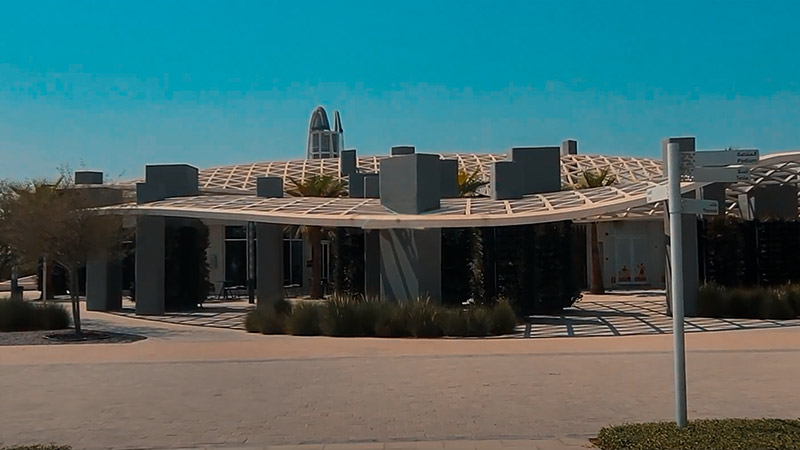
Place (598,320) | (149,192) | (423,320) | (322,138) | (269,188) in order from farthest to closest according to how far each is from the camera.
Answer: (322,138) < (269,188) < (149,192) < (598,320) < (423,320)

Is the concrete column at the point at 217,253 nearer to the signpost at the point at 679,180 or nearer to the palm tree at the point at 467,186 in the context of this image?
the palm tree at the point at 467,186

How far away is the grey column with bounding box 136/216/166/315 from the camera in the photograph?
23.7m

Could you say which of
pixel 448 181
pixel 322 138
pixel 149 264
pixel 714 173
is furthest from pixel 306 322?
pixel 322 138

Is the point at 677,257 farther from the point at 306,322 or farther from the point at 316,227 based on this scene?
the point at 316,227

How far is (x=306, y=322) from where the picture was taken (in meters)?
18.3

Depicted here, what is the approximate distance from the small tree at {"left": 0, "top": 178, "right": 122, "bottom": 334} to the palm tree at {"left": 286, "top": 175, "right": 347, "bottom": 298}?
477 inches

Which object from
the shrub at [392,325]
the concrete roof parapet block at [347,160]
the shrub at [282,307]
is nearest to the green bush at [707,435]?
the shrub at [392,325]

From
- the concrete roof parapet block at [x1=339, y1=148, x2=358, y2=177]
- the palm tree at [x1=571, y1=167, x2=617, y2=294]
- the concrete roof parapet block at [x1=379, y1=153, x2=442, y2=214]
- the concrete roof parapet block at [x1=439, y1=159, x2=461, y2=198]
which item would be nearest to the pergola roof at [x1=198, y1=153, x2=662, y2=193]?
the concrete roof parapet block at [x1=339, y1=148, x2=358, y2=177]

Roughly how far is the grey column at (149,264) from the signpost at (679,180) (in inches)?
747

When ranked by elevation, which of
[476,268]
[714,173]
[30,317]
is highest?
[714,173]

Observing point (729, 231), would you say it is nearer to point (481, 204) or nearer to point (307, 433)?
point (481, 204)

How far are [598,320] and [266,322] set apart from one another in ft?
27.5

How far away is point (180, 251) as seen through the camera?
27.2 metres

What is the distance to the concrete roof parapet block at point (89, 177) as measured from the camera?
35531 mm
